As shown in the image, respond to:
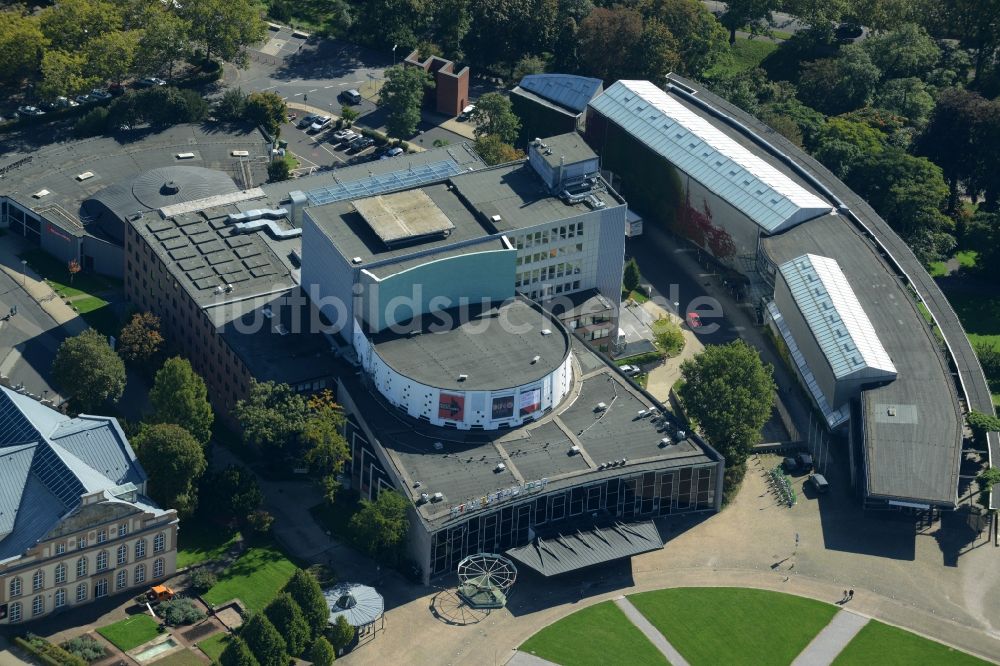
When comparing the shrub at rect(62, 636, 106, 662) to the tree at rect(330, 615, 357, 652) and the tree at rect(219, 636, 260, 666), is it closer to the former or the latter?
the tree at rect(219, 636, 260, 666)

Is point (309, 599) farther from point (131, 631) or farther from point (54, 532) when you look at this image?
point (54, 532)

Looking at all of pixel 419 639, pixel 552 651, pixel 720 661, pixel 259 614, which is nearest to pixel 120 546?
pixel 259 614

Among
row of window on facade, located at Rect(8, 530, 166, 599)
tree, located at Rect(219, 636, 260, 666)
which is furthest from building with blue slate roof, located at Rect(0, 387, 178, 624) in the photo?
tree, located at Rect(219, 636, 260, 666)

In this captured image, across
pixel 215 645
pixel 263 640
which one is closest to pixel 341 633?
pixel 263 640

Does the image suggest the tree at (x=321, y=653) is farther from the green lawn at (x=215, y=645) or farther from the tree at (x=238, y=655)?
the green lawn at (x=215, y=645)

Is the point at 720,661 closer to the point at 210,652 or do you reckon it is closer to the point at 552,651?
the point at 552,651
